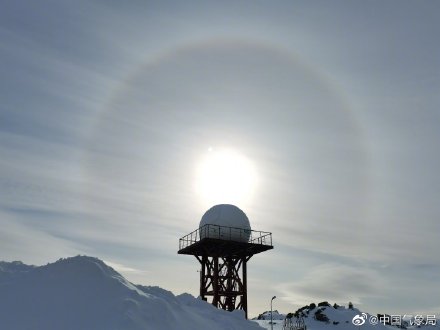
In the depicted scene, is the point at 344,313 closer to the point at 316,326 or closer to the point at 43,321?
the point at 316,326

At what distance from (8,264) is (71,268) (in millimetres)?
6298

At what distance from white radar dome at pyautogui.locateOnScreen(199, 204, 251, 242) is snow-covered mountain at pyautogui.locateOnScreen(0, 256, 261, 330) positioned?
1550 centimetres

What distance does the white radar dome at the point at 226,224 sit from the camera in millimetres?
47062

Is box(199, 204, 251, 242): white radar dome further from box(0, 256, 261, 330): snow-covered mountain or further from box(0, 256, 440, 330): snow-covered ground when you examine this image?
box(0, 256, 261, 330): snow-covered mountain

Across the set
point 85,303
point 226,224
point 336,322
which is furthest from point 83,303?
point 336,322

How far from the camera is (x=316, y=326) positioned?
83438 millimetres

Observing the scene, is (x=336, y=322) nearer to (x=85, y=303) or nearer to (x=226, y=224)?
(x=226, y=224)

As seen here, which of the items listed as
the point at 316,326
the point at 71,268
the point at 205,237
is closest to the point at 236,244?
the point at 205,237

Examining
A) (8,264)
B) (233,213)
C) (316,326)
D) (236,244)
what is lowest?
(316,326)

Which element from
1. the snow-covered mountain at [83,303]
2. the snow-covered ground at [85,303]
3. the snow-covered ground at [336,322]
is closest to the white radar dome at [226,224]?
the snow-covered ground at [85,303]

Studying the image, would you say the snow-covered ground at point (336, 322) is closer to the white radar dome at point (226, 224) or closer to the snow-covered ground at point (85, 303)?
the white radar dome at point (226, 224)

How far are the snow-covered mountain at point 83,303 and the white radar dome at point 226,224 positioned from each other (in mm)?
15495

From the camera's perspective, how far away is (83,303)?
2547 cm

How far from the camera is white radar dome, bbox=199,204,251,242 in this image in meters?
47.1
